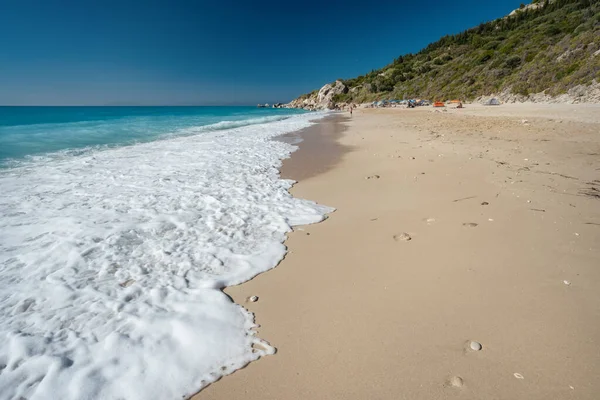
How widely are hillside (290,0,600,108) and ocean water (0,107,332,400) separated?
102 feet

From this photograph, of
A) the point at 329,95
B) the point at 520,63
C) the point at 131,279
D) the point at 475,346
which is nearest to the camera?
the point at 475,346

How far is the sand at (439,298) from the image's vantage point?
1887 millimetres

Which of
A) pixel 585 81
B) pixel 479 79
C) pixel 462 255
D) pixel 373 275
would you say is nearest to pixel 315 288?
pixel 373 275

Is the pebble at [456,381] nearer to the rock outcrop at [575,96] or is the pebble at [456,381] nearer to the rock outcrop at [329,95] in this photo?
the rock outcrop at [575,96]

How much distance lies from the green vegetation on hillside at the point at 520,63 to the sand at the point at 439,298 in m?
29.0

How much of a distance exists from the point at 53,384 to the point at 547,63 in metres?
43.4

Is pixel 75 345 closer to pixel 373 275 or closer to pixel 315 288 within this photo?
pixel 315 288

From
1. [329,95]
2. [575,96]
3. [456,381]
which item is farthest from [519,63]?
[329,95]

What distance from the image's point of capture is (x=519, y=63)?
3781 centimetres

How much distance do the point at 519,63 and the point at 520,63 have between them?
11.2 inches

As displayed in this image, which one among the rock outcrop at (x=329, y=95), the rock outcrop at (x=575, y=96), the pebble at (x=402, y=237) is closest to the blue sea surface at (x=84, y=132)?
the pebble at (x=402, y=237)

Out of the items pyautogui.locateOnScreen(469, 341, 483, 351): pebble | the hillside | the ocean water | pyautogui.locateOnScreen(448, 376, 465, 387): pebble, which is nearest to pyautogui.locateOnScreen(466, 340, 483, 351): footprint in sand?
pyautogui.locateOnScreen(469, 341, 483, 351): pebble

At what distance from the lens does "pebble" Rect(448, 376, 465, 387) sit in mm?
1817

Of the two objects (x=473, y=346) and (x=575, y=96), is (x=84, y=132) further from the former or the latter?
(x=575, y=96)
